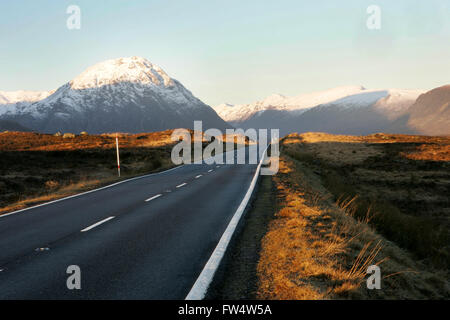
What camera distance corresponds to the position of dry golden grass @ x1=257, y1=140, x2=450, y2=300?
4.59 meters

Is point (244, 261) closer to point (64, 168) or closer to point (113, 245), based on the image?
point (113, 245)

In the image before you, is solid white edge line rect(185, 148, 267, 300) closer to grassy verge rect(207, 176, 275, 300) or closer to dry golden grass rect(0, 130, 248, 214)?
grassy verge rect(207, 176, 275, 300)

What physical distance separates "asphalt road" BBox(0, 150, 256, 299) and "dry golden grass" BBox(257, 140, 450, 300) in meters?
1.25

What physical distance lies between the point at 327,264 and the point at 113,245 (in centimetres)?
413

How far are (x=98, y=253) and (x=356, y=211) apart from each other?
29.7ft

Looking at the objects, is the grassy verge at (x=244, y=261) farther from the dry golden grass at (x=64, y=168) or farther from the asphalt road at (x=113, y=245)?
the dry golden grass at (x=64, y=168)

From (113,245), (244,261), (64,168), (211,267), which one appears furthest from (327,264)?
(64,168)

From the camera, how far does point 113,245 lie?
676 centimetres

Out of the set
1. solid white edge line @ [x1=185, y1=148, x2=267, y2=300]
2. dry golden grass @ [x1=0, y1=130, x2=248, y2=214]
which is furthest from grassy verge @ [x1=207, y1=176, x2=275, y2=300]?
dry golden grass @ [x1=0, y1=130, x2=248, y2=214]

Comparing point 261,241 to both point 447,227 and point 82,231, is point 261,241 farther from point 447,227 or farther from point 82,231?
point 447,227

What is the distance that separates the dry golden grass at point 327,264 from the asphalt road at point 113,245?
1.25 metres

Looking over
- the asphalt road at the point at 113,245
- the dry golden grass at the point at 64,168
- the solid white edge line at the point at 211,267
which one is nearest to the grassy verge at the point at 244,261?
the solid white edge line at the point at 211,267
